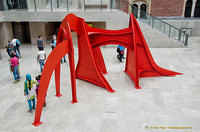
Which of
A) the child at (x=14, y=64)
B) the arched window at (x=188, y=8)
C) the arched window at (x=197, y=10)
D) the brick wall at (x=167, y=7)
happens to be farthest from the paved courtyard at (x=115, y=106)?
the arched window at (x=197, y=10)

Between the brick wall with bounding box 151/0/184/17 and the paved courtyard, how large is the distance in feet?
48.2

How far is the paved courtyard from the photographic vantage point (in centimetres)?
530

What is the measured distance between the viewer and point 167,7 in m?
22.0

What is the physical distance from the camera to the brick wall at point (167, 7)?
2186cm

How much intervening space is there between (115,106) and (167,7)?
772 inches

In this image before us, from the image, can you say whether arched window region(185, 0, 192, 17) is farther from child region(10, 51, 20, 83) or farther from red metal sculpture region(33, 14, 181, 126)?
child region(10, 51, 20, 83)

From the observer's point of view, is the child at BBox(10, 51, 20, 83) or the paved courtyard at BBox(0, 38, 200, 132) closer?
the paved courtyard at BBox(0, 38, 200, 132)

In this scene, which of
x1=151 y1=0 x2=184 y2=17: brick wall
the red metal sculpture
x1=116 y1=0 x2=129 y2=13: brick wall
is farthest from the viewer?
x1=151 y1=0 x2=184 y2=17: brick wall

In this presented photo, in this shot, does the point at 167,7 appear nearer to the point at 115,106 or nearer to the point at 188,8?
the point at 188,8

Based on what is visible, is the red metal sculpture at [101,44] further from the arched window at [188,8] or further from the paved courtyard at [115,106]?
the arched window at [188,8]

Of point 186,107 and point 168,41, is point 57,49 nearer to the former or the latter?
point 186,107

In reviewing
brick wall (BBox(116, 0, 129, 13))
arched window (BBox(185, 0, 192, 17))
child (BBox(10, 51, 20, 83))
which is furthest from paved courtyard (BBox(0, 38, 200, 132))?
arched window (BBox(185, 0, 192, 17))

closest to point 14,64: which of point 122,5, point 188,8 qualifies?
point 122,5

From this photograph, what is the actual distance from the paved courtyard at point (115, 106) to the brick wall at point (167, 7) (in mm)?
14689
